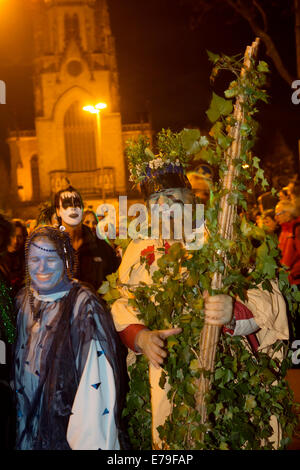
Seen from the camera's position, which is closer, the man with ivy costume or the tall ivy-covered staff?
the tall ivy-covered staff

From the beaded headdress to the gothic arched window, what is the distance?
146 ft

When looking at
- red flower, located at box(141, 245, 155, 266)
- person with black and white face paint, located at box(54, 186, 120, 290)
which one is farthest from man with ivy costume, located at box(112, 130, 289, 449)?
person with black and white face paint, located at box(54, 186, 120, 290)

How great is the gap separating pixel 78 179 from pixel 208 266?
45.3 meters

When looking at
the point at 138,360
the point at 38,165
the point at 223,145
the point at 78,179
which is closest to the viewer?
the point at 223,145

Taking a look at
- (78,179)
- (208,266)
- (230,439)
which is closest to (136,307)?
(208,266)

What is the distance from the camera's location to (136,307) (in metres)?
3.02

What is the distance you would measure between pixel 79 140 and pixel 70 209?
43454 mm

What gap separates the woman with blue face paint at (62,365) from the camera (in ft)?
8.45

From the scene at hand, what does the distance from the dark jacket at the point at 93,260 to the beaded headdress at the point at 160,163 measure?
2716 mm

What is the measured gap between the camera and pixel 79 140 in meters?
47.9

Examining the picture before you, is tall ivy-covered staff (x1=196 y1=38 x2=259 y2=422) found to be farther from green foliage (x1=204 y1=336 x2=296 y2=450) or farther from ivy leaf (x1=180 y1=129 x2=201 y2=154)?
green foliage (x1=204 y1=336 x2=296 y2=450)

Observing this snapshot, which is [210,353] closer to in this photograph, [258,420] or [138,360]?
[258,420]

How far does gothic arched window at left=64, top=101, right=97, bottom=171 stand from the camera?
4750cm

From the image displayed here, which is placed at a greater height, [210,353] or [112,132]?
[112,132]
